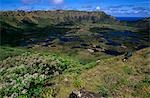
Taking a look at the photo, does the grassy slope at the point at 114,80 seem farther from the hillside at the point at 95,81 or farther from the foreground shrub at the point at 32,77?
the foreground shrub at the point at 32,77

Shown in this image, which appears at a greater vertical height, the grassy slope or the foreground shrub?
the grassy slope

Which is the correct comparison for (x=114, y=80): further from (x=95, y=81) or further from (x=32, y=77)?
(x=32, y=77)

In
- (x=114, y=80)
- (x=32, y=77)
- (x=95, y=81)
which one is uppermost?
(x=95, y=81)

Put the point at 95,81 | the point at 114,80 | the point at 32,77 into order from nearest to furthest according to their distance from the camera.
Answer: the point at 95,81 → the point at 114,80 → the point at 32,77

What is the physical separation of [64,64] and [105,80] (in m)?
9.84

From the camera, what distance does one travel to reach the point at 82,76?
29891mm

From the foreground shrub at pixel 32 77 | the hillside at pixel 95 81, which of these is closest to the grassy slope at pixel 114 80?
the hillside at pixel 95 81

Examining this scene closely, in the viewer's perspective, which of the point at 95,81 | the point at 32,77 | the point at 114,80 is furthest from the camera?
the point at 32,77

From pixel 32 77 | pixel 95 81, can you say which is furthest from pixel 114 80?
pixel 32 77

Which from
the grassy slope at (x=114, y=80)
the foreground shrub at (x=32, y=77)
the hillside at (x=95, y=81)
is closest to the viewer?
the hillside at (x=95, y=81)

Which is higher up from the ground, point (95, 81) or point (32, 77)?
point (95, 81)

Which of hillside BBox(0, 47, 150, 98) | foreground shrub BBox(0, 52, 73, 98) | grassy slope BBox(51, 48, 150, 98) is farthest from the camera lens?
foreground shrub BBox(0, 52, 73, 98)

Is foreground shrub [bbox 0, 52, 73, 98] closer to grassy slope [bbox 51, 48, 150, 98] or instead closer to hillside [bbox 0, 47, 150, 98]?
hillside [bbox 0, 47, 150, 98]

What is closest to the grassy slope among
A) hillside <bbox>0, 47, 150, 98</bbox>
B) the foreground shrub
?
hillside <bbox>0, 47, 150, 98</bbox>
